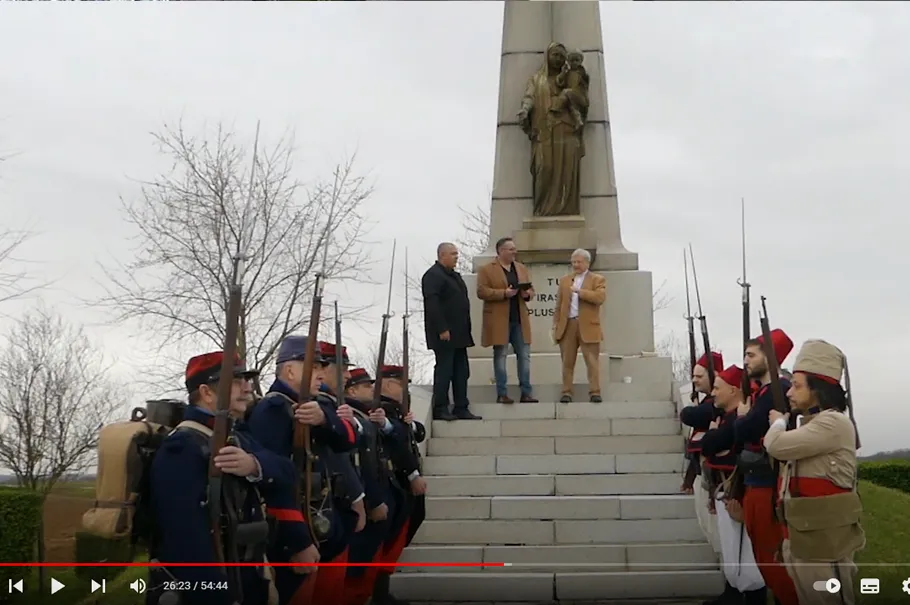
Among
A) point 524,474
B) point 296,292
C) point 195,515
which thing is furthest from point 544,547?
point 296,292

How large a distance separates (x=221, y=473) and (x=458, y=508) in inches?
208

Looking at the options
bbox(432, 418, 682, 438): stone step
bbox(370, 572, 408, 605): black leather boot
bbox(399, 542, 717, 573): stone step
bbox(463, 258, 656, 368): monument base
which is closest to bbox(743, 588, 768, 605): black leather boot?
bbox(399, 542, 717, 573): stone step

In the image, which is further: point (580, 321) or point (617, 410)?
point (580, 321)

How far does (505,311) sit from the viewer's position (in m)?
12.0

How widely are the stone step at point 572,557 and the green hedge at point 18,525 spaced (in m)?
2.80

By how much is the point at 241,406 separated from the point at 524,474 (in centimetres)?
569

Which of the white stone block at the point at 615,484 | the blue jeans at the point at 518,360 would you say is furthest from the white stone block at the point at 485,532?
the blue jeans at the point at 518,360

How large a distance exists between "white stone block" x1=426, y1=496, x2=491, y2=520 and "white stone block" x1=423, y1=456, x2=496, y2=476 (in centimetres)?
79

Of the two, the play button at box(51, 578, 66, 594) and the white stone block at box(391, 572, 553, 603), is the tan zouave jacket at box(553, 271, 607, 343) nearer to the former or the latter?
the white stone block at box(391, 572, 553, 603)

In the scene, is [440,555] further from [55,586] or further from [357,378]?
[55,586]

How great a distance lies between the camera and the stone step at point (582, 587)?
8.50m

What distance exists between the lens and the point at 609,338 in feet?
45.8

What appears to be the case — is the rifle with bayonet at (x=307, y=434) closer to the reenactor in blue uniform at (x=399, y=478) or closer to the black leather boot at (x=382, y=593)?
the reenactor in blue uniform at (x=399, y=478)

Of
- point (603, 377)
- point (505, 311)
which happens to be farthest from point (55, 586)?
point (603, 377)
